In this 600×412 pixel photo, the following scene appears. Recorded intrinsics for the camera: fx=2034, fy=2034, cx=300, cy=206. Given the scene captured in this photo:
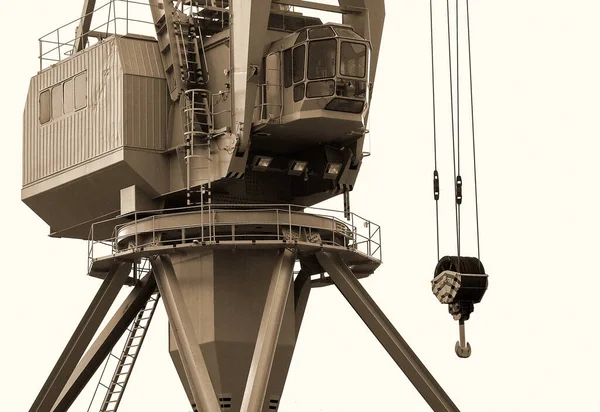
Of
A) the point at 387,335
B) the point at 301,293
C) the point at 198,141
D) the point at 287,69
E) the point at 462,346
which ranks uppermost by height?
the point at 287,69

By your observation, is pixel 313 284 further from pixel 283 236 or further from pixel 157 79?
pixel 157 79

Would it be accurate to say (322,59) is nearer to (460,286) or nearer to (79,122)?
(460,286)

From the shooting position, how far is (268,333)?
52406 millimetres

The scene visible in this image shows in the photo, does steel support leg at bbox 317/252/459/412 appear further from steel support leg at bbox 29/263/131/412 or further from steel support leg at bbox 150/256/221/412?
steel support leg at bbox 29/263/131/412

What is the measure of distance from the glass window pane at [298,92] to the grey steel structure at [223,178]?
0.06m

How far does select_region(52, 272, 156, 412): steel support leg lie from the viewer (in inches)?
2212

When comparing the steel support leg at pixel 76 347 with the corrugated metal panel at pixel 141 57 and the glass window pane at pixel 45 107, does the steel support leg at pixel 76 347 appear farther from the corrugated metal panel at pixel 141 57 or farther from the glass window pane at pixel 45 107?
the corrugated metal panel at pixel 141 57

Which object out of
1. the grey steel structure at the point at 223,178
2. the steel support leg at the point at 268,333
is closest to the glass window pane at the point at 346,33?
the grey steel structure at the point at 223,178

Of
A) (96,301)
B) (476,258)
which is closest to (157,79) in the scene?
(96,301)

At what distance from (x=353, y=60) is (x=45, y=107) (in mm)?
9997

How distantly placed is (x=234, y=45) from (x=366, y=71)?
3.52m

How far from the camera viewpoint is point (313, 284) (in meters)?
56.9

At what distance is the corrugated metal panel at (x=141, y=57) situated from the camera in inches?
2152

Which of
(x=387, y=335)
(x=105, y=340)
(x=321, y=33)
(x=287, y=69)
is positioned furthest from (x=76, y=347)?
(x=321, y=33)
